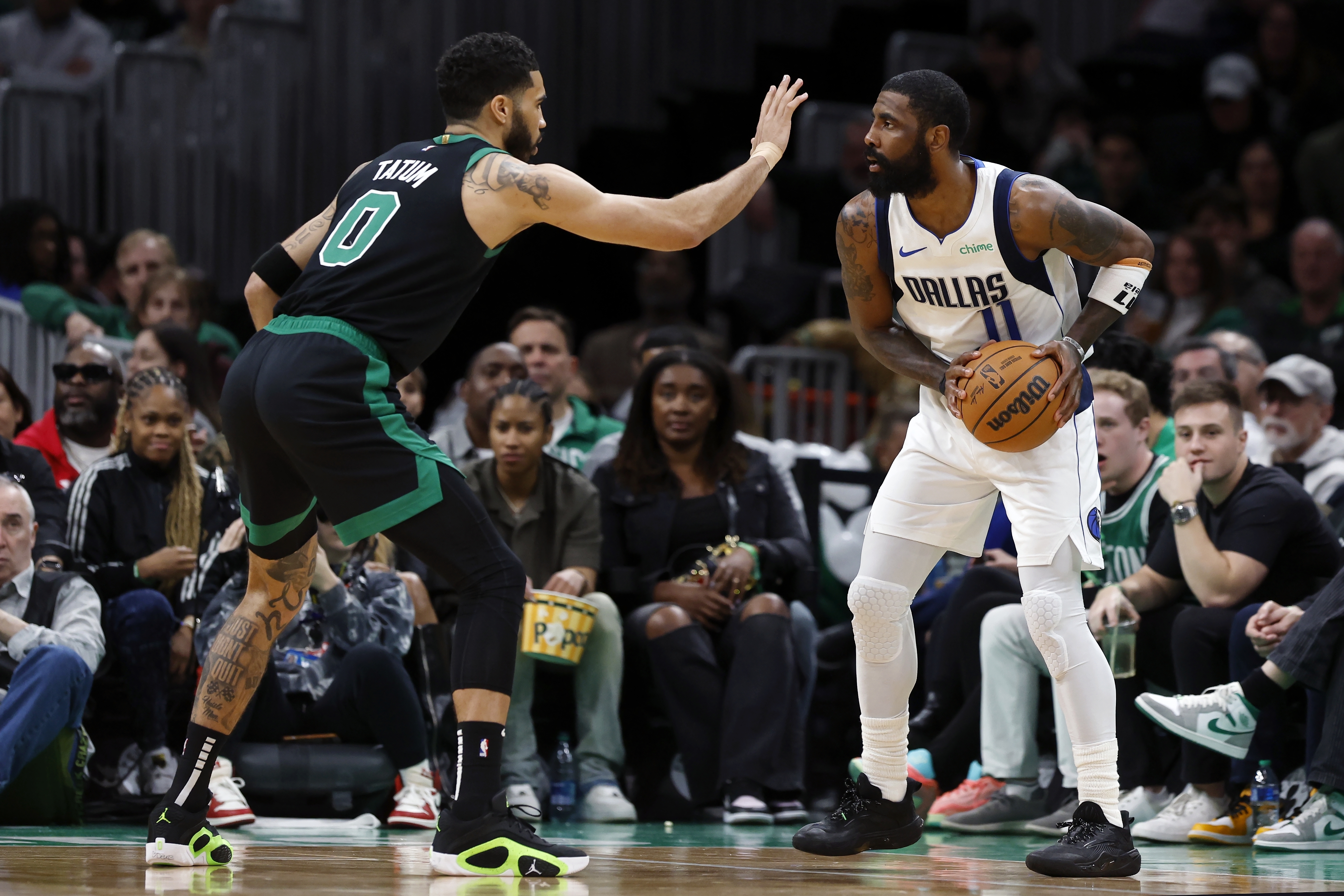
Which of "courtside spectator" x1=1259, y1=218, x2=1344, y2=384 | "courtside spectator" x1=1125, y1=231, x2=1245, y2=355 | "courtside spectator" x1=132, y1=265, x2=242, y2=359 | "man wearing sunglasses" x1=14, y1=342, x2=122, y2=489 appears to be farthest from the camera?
"courtside spectator" x1=1125, y1=231, x2=1245, y2=355

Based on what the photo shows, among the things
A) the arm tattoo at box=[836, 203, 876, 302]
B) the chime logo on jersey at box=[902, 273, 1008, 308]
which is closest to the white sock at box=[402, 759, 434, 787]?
the arm tattoo at box=[836, 203, 876, 302]

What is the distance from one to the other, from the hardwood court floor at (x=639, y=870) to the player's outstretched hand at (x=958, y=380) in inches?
45.9

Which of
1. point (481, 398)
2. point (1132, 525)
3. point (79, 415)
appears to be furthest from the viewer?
point (481, 398)

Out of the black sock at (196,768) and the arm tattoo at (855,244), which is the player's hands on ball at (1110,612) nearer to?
the arm tattoo at (855,244)

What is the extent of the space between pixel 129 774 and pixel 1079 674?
3541 mm

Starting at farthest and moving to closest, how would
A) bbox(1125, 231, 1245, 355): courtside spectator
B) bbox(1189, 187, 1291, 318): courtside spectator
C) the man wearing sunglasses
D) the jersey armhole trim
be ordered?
bbox(1189, 187, 1291, 318): courtside spectator < bbox(1125, 231, 1245, 355): courtside spectator < the man wearing sunglasses < the jersey armhole trim

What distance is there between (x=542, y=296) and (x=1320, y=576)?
7.04 m

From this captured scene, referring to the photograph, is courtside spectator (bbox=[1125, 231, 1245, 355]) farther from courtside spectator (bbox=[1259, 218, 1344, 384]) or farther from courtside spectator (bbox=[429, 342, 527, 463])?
courtside spectator (bbox=[429, 342, 527, 463])

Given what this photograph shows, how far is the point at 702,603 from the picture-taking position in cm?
629

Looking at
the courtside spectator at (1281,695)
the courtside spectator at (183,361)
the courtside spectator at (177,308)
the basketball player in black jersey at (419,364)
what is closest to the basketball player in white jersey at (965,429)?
the basketball player in black jersey at (419,364)

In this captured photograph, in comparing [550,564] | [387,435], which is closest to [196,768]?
[387,435]

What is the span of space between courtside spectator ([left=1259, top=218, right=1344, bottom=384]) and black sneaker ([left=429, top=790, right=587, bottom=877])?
6.47 meters

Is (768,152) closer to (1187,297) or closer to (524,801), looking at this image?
(524,801)

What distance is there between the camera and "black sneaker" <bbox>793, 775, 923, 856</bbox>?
14.1 ft
